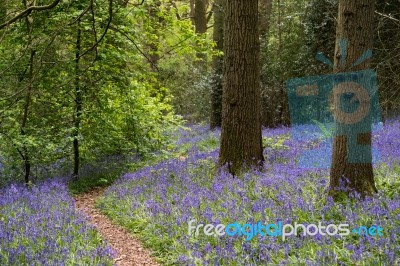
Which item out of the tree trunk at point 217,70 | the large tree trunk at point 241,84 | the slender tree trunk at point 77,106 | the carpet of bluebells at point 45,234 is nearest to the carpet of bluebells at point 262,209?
the large tree trunk at point 241,84

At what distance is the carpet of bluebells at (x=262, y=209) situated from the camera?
4180 millimetres

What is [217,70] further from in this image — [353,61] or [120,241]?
[353,61]

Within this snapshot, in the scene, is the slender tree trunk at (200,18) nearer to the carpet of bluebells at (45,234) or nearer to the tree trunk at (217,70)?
the tree trunk at (217,70)

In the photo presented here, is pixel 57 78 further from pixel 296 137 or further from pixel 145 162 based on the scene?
pixel 296 137

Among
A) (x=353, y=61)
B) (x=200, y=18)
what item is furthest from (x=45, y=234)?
(x=200, y=18)

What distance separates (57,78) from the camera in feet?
31.9

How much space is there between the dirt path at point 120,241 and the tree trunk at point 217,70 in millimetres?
10169

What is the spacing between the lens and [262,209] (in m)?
5.42

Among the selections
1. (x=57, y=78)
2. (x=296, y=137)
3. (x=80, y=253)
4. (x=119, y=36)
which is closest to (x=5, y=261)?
(x=80, y=253)

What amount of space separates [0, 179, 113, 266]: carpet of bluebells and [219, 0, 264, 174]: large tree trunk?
3.22 metres

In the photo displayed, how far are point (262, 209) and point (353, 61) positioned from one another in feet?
7.40

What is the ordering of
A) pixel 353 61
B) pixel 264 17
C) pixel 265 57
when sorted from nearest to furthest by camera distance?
pixel 353 61
pixel 264 17
pixel 265 57

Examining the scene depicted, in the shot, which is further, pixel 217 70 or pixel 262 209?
pixel 217 70

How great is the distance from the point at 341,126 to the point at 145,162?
7.84 m
